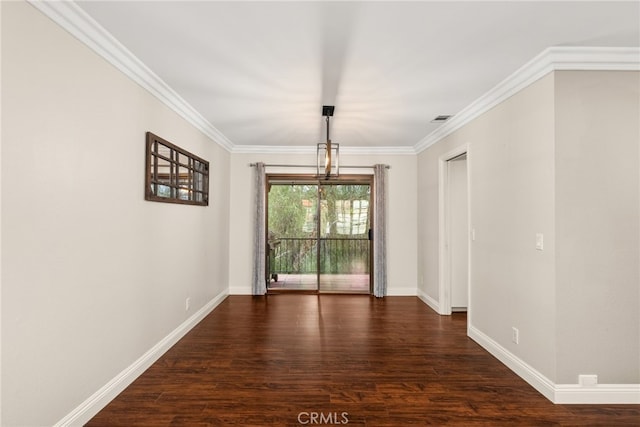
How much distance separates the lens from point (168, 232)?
10.9 ft

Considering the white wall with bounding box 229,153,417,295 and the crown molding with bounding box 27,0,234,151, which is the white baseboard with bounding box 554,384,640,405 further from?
the crown molding with bounding box 27,0,234,151

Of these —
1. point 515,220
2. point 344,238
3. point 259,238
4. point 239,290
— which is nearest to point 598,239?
point 515,220

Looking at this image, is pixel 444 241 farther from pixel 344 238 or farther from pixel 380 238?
pixel 344 238

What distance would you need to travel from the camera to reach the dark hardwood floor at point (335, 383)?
2256mm

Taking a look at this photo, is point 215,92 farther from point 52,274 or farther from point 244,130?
point 52,274

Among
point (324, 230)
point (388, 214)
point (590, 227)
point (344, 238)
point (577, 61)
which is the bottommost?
point (344, 238)

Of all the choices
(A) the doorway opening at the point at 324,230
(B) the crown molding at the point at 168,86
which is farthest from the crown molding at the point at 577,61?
(A) the doorway opening at the point at 324,230

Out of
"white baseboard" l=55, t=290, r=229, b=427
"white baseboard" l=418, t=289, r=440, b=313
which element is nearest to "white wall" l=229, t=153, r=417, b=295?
"white baseboard" l=418, t=289, r=440, b=313

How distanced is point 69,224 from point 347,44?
2133 millimetres

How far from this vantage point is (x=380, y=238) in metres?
5.66

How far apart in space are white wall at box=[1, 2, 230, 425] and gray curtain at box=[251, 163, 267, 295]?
245cm

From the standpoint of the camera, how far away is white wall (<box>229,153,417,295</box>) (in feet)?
18.9

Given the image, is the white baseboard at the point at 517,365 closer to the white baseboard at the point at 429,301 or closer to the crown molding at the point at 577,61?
the white baseboard at the point at 429,301

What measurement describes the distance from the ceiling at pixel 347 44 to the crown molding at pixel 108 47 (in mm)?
57
